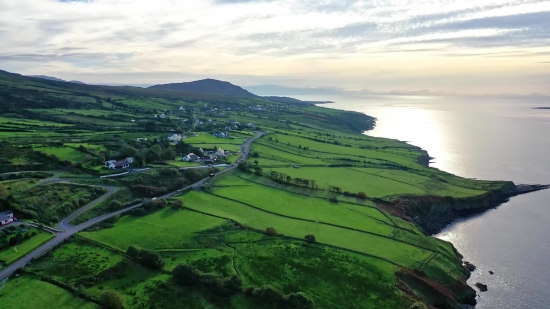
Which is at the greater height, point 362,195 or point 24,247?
point 24,247

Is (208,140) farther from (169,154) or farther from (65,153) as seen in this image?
(65,153)

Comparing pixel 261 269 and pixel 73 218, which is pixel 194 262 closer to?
pixel 261 269

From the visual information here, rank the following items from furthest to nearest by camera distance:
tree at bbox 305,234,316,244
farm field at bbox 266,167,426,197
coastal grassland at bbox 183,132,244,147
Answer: coastal grassland at bbox 183,132,244,147, farm field at bbox 266,167,426,197, tree at bbox 305,234,316,244

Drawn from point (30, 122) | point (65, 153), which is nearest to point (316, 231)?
point (65, 153)

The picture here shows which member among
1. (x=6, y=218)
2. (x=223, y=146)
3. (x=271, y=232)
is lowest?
(x=271, y=232)

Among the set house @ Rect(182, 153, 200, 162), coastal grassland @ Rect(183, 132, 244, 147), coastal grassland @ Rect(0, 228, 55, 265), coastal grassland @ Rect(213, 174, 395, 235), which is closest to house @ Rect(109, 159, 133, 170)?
house @ Rect(182, 153, 200, 162)

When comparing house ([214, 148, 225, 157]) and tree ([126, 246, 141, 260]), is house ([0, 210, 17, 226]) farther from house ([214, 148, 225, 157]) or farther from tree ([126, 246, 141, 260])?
house ([214, 148, 225, 157])
